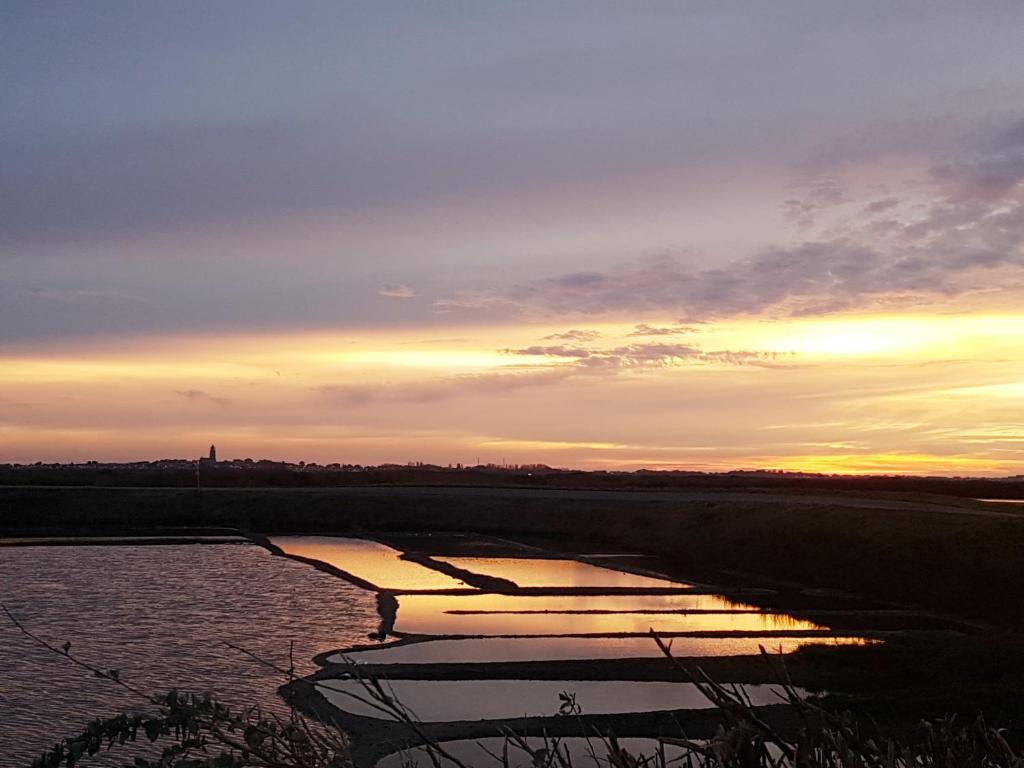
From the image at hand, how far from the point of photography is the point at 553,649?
87.7 ft

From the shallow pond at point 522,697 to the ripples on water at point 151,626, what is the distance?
2521 millimetres

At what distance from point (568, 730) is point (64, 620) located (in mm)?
16547

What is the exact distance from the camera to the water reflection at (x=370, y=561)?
39875 millimetres

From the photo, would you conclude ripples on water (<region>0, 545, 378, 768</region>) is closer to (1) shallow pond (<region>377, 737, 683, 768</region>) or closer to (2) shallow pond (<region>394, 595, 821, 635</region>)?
(2) shallow pond (<region>394, 595, 821, 635</region>)

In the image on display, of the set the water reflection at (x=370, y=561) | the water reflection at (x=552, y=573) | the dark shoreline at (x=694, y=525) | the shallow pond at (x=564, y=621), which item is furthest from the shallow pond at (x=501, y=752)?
the water reflection at (x=552, y=573)

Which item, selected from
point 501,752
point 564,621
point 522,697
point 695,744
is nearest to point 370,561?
point 564,621

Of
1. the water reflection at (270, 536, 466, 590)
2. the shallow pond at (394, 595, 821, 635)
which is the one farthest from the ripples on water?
the water reflection at (270, 536, 466, 590)

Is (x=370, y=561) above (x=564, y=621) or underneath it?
A: above

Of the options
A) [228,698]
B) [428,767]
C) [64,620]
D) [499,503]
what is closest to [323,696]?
[228,698]

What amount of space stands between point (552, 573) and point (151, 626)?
19.2m

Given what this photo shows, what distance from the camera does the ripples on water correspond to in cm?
2030

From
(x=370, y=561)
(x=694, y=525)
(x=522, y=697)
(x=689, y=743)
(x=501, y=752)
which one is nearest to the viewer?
(x=689, y=743)

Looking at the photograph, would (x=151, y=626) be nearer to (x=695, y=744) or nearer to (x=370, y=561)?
(x=370, y=561)

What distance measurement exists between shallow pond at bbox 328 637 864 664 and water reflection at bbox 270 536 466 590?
35.6ft
